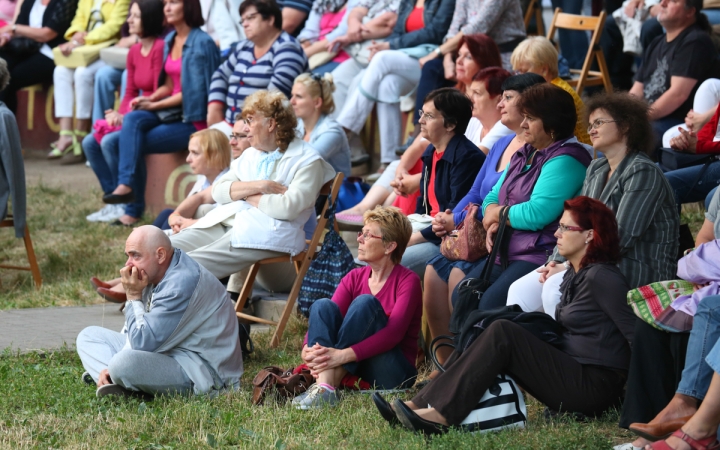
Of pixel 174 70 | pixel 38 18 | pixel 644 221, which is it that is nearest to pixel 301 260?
pixel 644 221

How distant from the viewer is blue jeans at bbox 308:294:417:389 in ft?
15.8

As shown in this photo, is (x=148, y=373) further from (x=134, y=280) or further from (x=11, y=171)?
(x=11, y=171)

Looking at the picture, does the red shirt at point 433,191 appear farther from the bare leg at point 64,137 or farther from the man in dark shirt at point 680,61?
the bare leg at point 64,137

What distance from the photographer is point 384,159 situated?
8.81m

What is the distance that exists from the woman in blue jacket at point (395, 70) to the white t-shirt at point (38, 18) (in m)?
4.80

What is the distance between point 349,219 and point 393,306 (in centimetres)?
178

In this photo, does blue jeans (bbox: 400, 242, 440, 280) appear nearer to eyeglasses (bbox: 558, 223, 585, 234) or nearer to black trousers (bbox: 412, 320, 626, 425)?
eyeglasses (bbox: 558, 223, 585, 234)

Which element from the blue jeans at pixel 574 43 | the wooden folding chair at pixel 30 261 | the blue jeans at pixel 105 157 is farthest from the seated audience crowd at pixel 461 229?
the blue jeans at pixel 105 157

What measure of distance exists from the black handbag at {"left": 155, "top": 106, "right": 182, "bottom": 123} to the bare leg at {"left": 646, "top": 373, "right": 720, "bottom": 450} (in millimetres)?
6574

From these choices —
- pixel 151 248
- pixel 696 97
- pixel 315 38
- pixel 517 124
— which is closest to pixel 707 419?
pixel 517 124

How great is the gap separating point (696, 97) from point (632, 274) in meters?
2.37

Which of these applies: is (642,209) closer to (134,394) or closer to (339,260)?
(339,260)

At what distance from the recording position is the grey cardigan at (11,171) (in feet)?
24.3

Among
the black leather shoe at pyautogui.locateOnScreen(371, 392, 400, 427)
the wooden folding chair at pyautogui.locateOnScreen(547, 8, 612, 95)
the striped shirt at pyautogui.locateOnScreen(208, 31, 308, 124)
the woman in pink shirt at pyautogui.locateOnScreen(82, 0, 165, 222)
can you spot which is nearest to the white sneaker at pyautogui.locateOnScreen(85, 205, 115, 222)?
the woman in pink shirt at pyautogui.locateOnScreen(82, 0, 165, 222)
